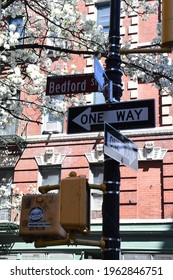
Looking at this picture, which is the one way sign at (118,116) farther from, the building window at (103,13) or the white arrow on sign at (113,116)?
the building window at (103,13)

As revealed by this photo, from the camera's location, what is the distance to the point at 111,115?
5.52 metres

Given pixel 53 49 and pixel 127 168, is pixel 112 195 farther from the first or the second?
pixel 127 168

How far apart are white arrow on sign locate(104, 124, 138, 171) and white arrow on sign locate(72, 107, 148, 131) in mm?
244

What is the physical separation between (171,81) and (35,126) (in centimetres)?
1052

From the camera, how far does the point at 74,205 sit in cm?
459

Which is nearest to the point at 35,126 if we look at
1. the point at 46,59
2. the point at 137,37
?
the point at 137,37

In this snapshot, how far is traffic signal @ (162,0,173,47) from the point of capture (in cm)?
508

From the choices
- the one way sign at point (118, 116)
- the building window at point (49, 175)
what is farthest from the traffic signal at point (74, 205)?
the building window at point (49, 175)

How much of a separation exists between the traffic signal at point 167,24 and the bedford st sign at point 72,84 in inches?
38.1

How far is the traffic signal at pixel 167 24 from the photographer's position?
5.08 metres

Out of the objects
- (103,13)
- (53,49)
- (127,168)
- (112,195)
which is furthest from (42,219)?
(103,13)

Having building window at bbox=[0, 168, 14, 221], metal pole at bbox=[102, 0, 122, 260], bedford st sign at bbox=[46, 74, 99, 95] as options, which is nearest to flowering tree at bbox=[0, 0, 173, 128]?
metal pole at bbox=[102, 0, 122, 260]

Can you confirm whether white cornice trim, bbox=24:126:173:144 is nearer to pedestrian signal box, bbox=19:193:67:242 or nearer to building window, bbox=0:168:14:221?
building window, bbox=0:168:14:221

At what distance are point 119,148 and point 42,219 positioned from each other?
117cm
